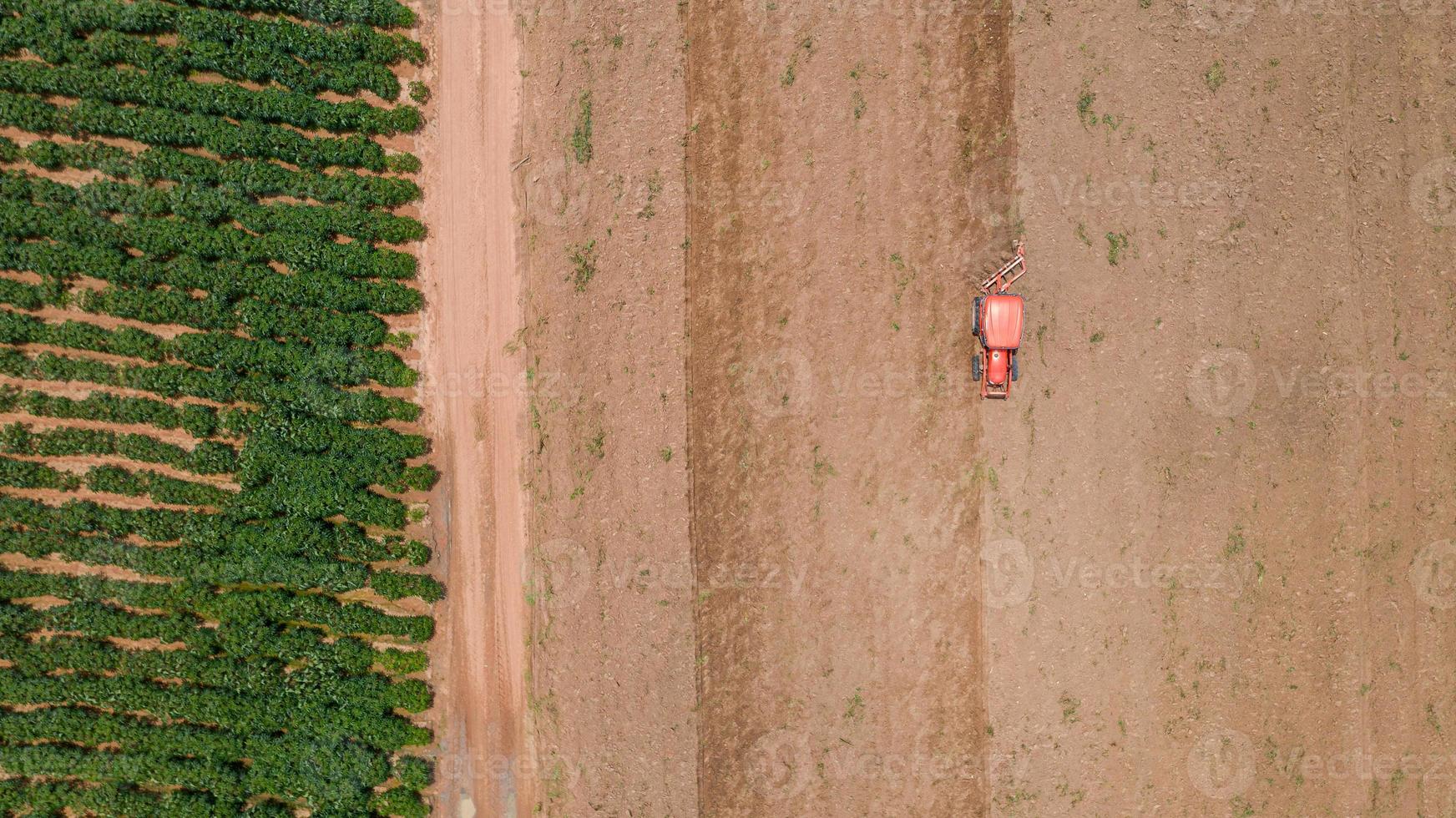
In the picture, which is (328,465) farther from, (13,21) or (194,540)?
(13,21)

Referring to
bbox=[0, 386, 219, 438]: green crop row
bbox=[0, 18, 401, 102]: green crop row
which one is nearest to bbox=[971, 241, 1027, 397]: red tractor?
bbox=[0, 18, 401, 102]: green crop row

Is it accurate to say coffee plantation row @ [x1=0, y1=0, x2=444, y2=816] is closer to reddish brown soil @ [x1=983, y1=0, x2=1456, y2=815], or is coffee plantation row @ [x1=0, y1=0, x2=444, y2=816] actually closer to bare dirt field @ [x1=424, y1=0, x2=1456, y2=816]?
bare dirt field @ [x1=424, y1=0, x2=1456, y2=816]

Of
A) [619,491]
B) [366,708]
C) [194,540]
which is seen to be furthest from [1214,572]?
[194,540]

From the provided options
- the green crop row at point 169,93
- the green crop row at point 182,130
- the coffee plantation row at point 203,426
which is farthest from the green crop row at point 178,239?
the green crop row at point 169,93

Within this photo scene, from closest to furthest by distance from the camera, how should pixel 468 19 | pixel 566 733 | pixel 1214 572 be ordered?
pixel 1214 572
pixel 566 733
pixel 468 19

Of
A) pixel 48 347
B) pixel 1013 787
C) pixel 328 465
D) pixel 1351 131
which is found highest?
pixel 1351 131

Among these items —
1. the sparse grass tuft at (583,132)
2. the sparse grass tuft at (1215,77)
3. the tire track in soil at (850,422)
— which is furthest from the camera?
the sparse grass tuft at (583,132)

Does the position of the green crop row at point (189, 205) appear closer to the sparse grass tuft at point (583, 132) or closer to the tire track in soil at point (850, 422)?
the sparse grass tuft at point (583, 132)
